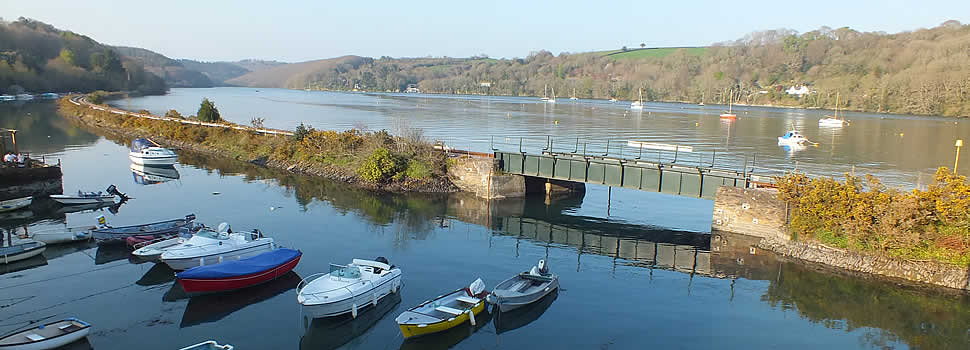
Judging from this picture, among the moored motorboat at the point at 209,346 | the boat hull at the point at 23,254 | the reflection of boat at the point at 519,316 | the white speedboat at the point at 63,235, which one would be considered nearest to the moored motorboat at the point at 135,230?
the white speedboat at the point at 63,235

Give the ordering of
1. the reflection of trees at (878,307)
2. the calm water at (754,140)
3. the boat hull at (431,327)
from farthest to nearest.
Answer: the calm water at (754,140), the reflection of trees at (878,307), the boat hull at (431,327)

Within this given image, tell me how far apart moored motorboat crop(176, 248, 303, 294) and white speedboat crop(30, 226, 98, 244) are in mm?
10874

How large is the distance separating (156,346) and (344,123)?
278ft

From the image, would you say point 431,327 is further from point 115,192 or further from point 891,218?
point 115,192

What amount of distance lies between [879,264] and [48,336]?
112 ft

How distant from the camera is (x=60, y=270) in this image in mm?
26891

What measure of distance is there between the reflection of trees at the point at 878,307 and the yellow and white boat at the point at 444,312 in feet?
43.2

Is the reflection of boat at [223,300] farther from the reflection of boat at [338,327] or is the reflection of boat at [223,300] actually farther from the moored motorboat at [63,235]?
the moored motorboat at [63,235]

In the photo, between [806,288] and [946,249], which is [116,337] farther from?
[946,249]

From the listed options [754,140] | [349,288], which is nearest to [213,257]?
[349,288]

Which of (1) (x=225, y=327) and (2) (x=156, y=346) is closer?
(2) (x=156, y=346)

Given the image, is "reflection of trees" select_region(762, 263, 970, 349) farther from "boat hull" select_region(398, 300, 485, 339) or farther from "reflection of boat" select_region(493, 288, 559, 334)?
"boat hull" select_region(398, 300, 485, 339)

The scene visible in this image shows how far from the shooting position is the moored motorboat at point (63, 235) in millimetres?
29891

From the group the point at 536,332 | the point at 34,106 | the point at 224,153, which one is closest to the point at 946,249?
the point at 536,332
